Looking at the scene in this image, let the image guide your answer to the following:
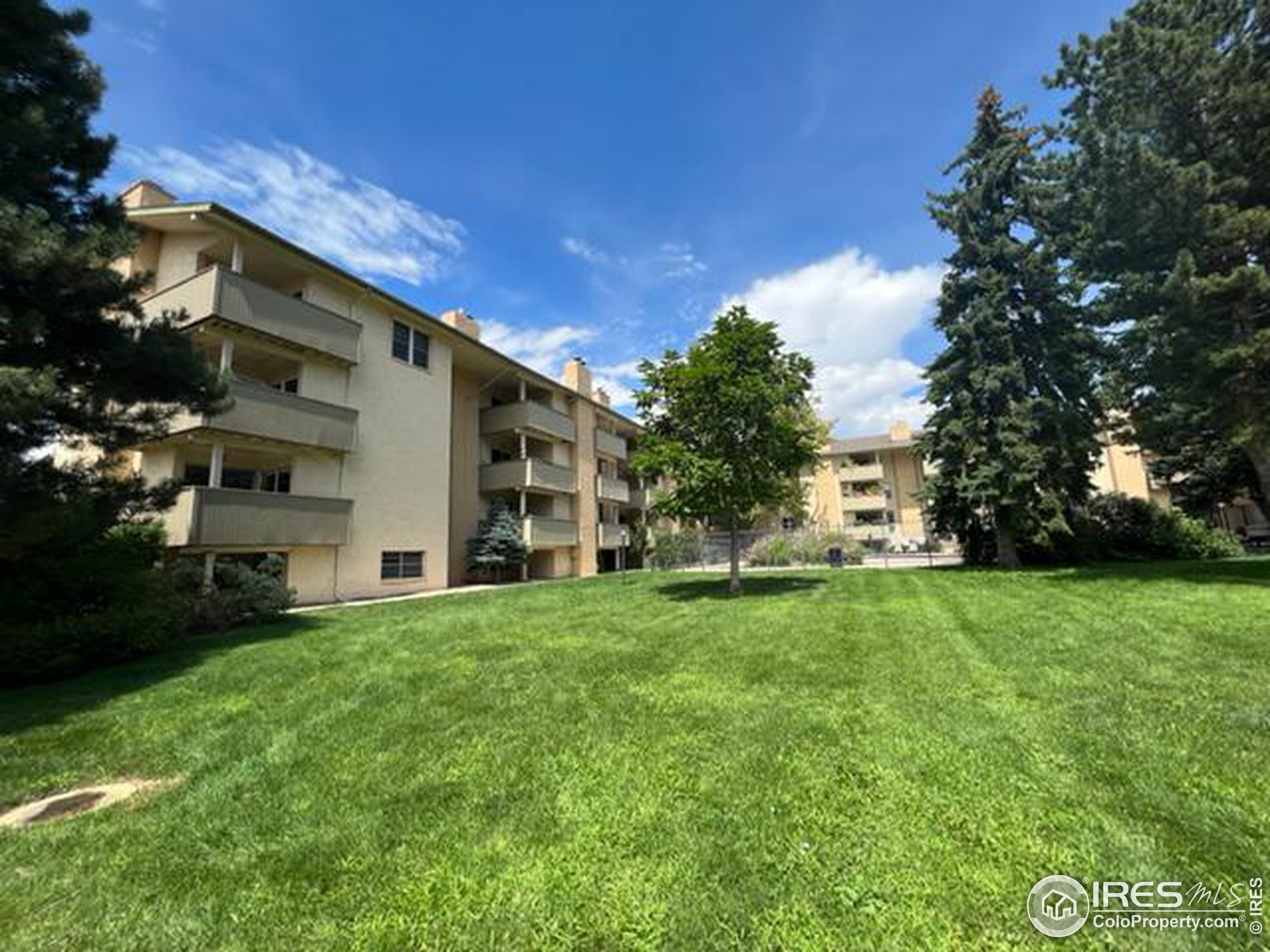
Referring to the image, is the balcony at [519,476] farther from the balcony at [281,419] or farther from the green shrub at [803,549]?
the green shrub at [803,549]

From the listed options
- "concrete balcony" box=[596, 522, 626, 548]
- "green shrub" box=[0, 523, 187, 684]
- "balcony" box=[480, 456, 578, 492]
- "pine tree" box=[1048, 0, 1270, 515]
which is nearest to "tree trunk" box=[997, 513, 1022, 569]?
"pine tree" box=[1048, 0, 1270, 515]

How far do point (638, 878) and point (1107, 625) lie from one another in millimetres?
8690

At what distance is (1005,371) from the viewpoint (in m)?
16.5

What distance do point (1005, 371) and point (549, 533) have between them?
18.2m

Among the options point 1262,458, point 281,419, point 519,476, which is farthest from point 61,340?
point 1262,458

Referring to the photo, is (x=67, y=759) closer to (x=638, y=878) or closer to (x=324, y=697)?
(x=324, y=697)

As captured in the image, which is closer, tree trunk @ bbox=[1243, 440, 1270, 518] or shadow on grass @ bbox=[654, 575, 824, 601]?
tree trunk @ bbox=[1243, 440, 1270, 518]

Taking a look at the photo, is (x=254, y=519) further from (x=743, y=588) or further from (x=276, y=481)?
(x=743, y=588)

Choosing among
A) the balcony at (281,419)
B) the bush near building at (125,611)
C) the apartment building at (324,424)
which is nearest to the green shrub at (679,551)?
the apartment building at (324,424)

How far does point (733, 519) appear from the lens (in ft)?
44.0

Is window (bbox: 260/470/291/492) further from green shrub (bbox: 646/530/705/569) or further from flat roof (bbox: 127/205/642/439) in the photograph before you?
green shrub (bbox: 646/530/705/569)

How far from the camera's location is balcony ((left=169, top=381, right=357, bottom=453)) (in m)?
13.5

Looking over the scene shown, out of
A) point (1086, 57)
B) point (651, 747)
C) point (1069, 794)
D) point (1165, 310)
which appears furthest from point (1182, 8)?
point (651, 747)
